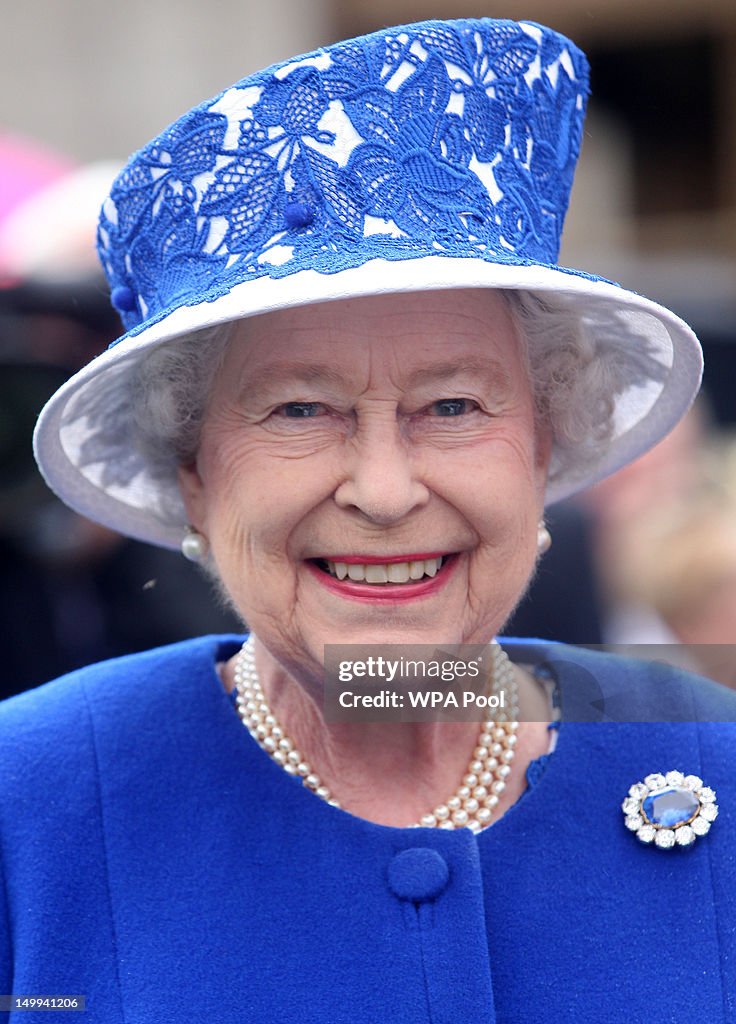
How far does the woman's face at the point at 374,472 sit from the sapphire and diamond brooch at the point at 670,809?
351 mm

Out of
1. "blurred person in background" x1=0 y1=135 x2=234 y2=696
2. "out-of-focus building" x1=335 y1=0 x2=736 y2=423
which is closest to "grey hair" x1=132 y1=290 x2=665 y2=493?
"blurred person in background" x1=0 y1=135 x2=234 y2=696

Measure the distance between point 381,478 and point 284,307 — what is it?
27cm

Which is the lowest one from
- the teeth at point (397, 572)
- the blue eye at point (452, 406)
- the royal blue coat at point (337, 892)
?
the royal blue coat at point (337, 892)

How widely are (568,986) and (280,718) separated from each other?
2.00ft

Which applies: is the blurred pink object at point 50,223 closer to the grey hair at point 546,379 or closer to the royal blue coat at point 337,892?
the grey hair at point 546,379

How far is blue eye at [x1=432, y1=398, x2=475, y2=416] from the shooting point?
195cm

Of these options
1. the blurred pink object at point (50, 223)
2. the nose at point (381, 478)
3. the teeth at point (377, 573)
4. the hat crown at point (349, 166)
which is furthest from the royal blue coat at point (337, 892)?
the blurred pink object at point (50, 223)

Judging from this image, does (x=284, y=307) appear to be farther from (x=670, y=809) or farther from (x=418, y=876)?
(x=670, y=809)

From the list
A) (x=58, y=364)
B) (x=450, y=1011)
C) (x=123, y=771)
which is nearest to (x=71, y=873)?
(x=123, y=771)

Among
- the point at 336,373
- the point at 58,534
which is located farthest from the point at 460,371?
the point at 58,534

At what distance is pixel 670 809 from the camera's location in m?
2.05

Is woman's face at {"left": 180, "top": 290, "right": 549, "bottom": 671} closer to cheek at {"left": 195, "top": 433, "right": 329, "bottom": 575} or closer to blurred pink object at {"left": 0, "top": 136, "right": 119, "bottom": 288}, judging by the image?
cheek at {"left": 195, "top": 433, "right": 329, "bottom": 575}

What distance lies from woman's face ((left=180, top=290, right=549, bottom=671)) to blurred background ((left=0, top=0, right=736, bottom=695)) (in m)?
0.53

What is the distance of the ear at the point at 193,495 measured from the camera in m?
2.18
